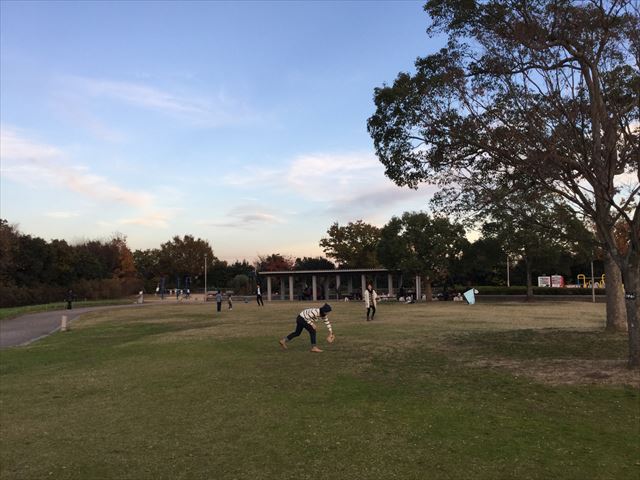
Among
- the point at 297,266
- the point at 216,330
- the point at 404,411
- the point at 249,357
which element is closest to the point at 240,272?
the point at 297,266

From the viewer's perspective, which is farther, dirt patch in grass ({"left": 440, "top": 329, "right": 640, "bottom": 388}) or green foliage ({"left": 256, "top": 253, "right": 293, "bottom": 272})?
green foliage ({"left": 256, "top": 253, "right": 293, "bottom": 272})

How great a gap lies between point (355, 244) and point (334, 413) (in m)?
61.1

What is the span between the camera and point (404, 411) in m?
7.41

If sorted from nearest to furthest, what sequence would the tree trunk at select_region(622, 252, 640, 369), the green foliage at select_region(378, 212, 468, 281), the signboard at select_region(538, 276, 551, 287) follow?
the tree trunk at select_region(622, 252, 640, 369)
the green foliage at select_region(378, 212, 468, 281)
the signboard at select_region(538, 276, 551, 287)

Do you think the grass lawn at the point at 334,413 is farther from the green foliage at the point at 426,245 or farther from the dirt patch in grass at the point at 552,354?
the green foliage at the point at 426,245

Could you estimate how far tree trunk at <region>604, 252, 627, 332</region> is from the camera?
1472 centimetres

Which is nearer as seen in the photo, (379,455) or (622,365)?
(379,455)

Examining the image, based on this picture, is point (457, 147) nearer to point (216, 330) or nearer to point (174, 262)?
point (216, 330)

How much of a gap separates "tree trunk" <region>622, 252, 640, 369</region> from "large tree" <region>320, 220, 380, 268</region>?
5777 cm

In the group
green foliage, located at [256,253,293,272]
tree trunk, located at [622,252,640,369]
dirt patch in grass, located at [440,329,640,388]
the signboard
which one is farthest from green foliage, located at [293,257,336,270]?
tree trunk, located at [622,252,640,369]

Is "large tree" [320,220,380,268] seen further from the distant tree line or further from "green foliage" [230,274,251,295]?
the distant tree line

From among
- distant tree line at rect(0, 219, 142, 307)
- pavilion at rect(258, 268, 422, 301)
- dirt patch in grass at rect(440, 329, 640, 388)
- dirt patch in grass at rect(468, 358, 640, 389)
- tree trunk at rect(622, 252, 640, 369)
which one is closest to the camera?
dirt patch in grass at rect(468, 358, 640, 389)

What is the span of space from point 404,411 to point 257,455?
2491 millimetres

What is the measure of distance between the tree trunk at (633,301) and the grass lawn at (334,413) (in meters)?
0.34
